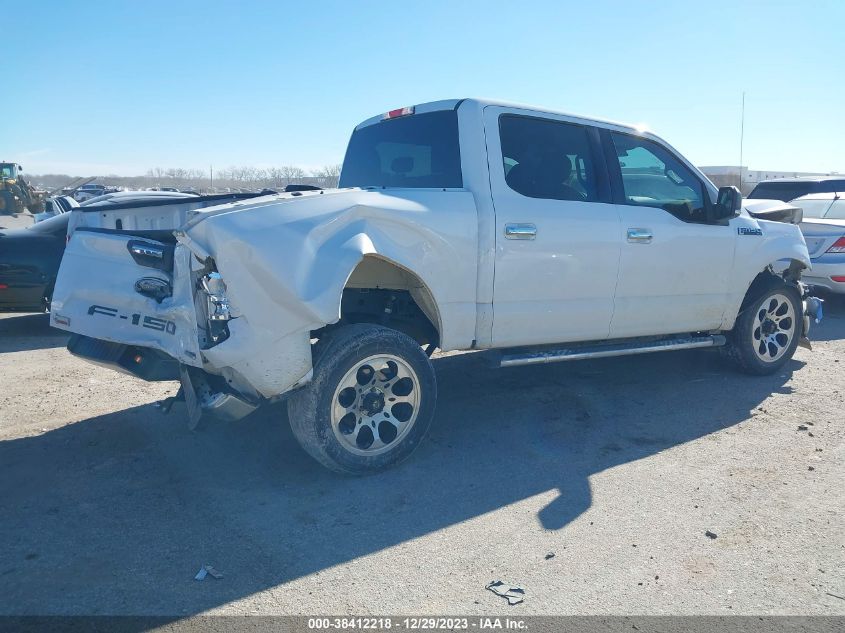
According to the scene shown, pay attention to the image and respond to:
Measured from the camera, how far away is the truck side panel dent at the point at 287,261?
3.57 metres

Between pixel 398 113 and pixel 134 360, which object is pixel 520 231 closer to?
pixel 398 113

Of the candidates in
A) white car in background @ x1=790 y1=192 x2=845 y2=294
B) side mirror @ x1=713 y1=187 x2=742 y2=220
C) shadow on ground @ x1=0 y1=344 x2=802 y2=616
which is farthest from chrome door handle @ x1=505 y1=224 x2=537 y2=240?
white car in background @ x1=790 y1=192 x2=845 y2=294

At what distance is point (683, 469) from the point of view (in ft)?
14.2

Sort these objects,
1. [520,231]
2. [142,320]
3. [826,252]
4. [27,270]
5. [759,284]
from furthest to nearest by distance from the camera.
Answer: [826,252], [27,270], [759,284], [520,231], [142,320]

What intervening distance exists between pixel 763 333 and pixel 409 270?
396 cm

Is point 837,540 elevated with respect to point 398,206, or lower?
lower

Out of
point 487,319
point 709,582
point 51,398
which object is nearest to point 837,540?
point 709,582

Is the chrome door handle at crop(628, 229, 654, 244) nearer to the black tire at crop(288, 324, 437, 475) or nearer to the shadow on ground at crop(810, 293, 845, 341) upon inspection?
the black tire at crop(288, 324, 437, 475)

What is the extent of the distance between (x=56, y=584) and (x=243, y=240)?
5.83 ft

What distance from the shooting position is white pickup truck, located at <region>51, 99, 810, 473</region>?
12.1 feet

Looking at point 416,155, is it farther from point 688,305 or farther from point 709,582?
point 709,582

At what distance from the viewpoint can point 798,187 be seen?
12.9 m

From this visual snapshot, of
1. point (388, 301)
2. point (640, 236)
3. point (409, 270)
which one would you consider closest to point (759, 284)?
point (640, 236)

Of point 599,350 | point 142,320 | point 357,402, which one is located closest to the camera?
point 142,320
